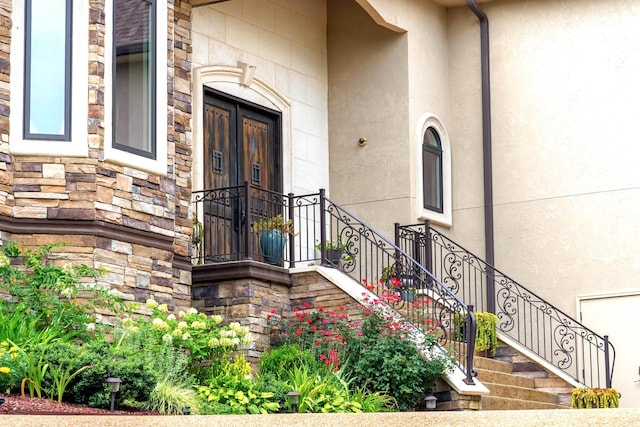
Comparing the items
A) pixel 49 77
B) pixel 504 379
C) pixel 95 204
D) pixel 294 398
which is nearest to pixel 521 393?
pixel 504 379

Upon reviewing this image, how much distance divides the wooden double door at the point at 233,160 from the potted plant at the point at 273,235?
0.22 meters

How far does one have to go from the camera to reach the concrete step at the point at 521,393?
12.9 meters

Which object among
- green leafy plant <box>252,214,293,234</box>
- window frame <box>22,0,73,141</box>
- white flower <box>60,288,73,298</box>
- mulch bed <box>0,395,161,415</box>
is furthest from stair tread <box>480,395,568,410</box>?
window frame <box>22,0,73,141</box>

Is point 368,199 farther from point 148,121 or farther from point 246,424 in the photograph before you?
point 246,424

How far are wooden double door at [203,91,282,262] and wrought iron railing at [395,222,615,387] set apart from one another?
6.25 ft

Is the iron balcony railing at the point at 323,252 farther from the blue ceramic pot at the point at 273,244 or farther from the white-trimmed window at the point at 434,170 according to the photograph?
the white-trimmed window at the point at 434,170

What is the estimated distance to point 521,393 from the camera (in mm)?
13281

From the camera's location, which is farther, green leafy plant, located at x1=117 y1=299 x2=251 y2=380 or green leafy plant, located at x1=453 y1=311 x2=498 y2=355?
green leafy plant, located at x1=453 y1=311 x2=498 y2=355

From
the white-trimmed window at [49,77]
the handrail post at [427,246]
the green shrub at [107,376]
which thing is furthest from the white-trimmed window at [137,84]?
the handrail post at [427,246]

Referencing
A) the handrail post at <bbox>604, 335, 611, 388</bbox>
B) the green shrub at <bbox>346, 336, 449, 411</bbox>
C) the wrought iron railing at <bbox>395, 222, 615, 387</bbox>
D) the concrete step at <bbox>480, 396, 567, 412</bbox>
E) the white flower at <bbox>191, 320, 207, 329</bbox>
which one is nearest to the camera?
the white flower at <bbox>191, 320, 207, 329</bbox>

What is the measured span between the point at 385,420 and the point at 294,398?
3.11m

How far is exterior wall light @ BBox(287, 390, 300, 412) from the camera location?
1001 centimetres

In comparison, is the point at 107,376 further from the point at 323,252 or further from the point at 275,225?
the point at 275,225

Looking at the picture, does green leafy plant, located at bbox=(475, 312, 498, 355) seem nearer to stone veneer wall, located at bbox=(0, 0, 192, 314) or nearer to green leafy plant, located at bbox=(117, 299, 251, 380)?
green leafy plant, located at bbox=(117, 299, 251, 380)
